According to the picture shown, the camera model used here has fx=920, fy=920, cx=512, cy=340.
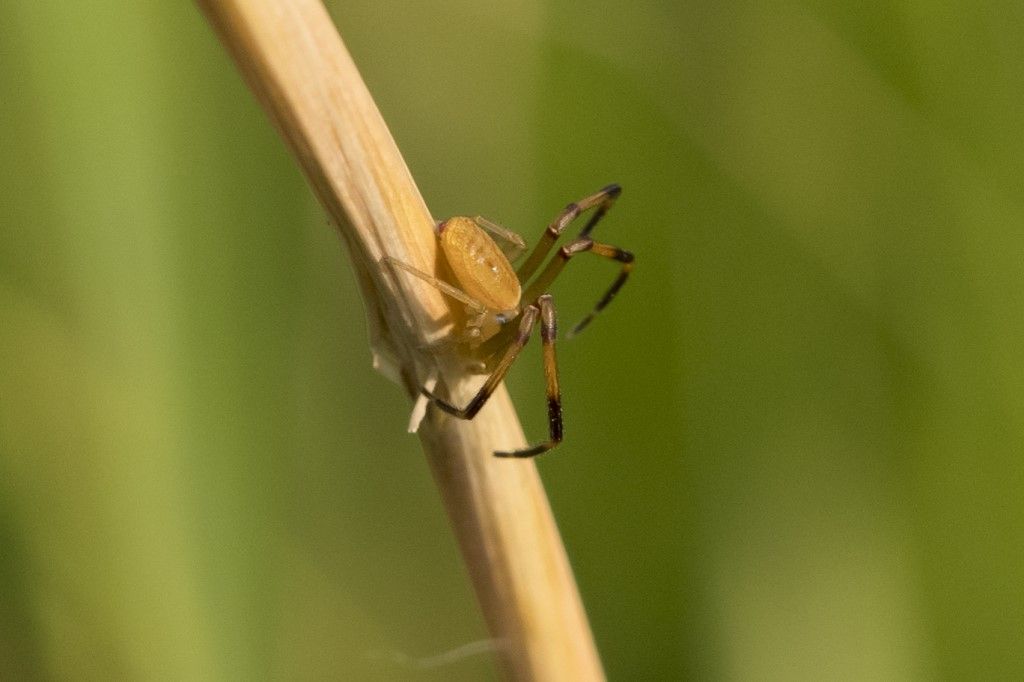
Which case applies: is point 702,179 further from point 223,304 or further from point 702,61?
point 223,304

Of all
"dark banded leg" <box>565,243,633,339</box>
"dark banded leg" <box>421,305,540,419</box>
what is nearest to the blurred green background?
"dark banded leg" <box>565,243,633,339</box>

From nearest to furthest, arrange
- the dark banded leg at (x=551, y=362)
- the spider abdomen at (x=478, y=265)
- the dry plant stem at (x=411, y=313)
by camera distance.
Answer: the dry plant stem at (x=411, y=313), the spider abdomen at (x=478, y=265), the dark banded leg at (x=551, y=362)

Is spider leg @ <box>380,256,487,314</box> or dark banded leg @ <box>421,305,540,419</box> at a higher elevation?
spider leg @ <box>380,256,487,314</box>

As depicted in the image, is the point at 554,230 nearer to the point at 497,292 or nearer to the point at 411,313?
the point at 497,292

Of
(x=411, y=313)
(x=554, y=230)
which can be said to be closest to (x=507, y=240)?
(x=554, y=230)

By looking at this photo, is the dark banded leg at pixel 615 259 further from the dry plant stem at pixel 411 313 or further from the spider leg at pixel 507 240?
the dry plant stem at pixel 411 313

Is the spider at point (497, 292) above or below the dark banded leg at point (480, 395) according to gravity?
above

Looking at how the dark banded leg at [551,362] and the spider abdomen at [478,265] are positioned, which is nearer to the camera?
the spider abdomen at [478,265]

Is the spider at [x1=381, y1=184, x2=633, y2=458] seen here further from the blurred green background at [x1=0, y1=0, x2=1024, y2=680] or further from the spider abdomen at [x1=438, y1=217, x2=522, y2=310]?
the blurred green background at [x1=0, y1=0, x2=1024, y2=680]

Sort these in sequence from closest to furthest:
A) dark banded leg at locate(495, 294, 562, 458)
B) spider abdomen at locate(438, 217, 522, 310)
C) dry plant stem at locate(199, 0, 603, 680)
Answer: dry plant stem at locate(199, 0, 603, 680), spider abdomen at locate(438, 217, 522, 310), dark banded leg at locate(495, 294, 562, 458)

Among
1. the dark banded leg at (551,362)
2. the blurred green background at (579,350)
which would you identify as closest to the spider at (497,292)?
the dark banded leg at (551,362)

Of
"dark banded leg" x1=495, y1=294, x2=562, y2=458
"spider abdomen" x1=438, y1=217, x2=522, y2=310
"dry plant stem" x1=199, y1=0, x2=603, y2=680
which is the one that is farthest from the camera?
"dark banded leg" x1=495, y1=294, x2=562, y2=458
